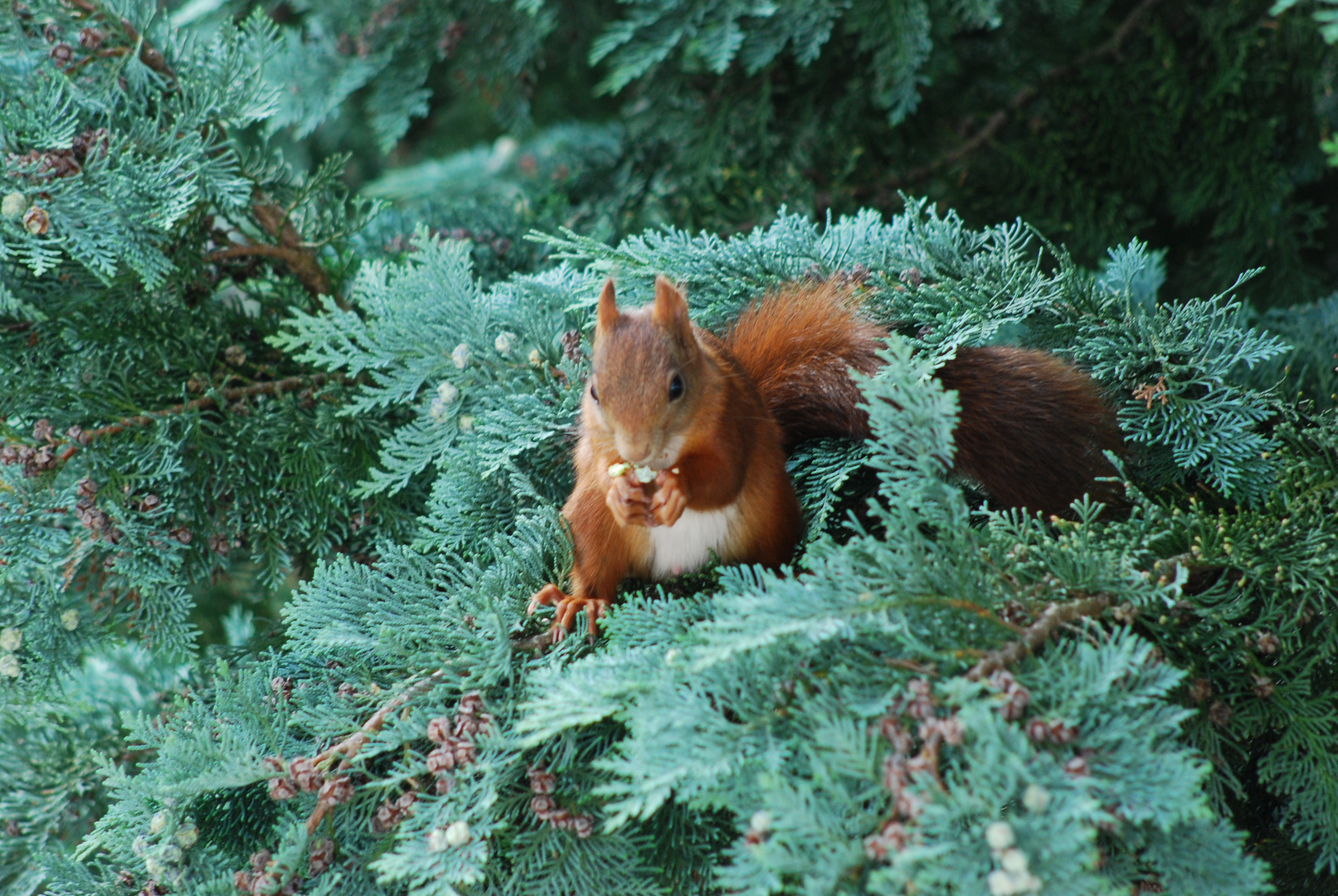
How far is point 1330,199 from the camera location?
1.54 meters

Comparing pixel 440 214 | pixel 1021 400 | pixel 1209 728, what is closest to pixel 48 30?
pixel 440 214

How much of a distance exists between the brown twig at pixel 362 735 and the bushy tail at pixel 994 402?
1.35ft

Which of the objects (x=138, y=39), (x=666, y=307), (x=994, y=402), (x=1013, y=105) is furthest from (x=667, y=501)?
(x=1013, y=105)

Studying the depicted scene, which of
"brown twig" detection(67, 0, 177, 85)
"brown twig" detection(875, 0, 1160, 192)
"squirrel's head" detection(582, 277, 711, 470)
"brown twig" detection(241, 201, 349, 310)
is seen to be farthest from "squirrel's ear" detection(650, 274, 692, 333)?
"brown twig" detection(875, 0, 1160, 192)

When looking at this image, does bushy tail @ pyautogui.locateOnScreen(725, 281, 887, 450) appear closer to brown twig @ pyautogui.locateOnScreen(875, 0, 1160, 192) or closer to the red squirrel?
the red squirrel

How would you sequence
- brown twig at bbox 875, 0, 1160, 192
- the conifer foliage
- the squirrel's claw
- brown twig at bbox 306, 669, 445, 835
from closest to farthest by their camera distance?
the conifer foliage
brown twig at bbox 306, 669, 445, 835
the squirrel's claw
brown twig at bbox 875, 0, 1160, 192

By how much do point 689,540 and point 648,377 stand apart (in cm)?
18

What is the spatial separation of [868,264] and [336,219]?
607 millimetres

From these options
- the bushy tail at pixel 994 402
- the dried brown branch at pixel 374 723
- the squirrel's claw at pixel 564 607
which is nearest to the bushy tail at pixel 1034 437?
the bushy tail at pixel 994 402

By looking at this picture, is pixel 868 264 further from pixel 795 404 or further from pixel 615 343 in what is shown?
pixel 615 343

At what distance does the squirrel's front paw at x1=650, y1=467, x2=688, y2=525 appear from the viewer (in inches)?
33.9

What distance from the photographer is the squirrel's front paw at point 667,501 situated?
86 centimetres

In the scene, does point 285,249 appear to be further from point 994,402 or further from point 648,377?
point 994,402

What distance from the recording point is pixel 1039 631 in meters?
0.59
